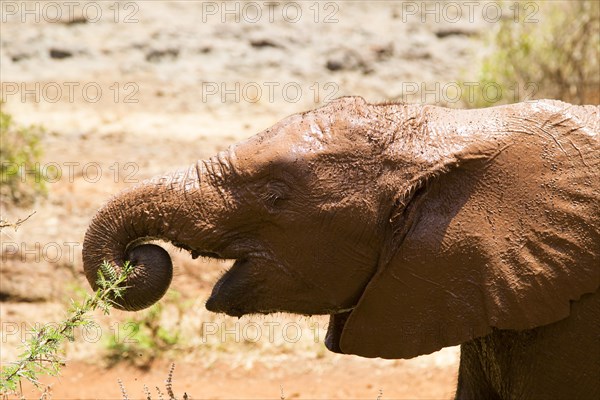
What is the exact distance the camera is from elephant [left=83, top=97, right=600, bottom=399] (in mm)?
4207

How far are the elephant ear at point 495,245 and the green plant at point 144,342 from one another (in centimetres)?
390

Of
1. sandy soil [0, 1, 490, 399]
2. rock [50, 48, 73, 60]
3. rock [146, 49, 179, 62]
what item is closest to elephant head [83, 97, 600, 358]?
sandy soil [0, 1, 490, 399]

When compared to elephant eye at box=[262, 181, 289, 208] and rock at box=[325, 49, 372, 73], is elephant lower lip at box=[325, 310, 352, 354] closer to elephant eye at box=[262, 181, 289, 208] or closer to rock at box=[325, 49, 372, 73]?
elephant eye at box=[262, 181, 289, 208]

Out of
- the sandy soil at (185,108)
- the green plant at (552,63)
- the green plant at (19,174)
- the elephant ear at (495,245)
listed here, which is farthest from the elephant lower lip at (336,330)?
the green plant at (552,63)

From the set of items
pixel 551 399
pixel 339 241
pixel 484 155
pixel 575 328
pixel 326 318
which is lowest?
pixel 326 318

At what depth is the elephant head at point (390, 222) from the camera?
4203mm

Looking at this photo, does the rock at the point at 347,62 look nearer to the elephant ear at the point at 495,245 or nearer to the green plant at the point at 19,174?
the green plant at the point at 19,174

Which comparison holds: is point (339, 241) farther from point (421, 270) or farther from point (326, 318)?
point (326, 318)

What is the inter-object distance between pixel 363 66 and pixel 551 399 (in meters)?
10.9

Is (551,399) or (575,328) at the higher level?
(575,328)

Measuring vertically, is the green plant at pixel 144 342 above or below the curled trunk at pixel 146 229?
below

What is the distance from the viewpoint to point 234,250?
14.3ft

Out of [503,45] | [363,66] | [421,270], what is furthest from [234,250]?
[363,66]

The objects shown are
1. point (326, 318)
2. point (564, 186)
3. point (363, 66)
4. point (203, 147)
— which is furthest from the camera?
point (363, 66)
